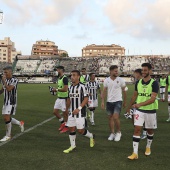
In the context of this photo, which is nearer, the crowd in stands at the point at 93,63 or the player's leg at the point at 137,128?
the player's leg at the point at 137,128

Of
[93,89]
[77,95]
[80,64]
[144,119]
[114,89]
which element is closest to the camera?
[144,119]

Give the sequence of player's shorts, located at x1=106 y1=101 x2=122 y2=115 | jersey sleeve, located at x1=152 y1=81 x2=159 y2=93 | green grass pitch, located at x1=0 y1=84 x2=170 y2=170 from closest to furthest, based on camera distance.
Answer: green grass pitch, located at x1=0 y1=84 x2=170 y2=170
jersey sleeve, located at x1=152 y1=81 x2=159 y2=93
player's shorts, located at x1=106 y1=101 x2=122 y2=115

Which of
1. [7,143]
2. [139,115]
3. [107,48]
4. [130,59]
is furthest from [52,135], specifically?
[107,48]

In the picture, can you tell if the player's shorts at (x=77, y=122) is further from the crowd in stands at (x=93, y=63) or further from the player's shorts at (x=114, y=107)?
the crowd in stands at (x=93, y=63)

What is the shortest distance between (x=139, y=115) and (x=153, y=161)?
1009 mm

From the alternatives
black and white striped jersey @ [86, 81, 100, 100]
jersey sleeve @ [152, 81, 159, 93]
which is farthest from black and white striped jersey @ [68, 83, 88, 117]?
black and white striped jersey @ [86, 81, 100, 100]

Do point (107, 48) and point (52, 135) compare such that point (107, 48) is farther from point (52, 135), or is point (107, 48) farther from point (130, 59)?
point (52, 135)

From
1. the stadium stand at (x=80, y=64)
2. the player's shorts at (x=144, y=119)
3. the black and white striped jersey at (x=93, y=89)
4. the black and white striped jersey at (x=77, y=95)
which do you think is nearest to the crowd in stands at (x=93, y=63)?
the stadium stand at (x=80, y=64)

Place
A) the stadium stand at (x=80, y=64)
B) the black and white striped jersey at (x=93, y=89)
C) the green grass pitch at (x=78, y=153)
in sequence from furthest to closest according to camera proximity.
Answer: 1. the stadium stand at (x=80, y=64)
2. the black and white striped jersey at (x=93, y=89)
3. the green grass pitch at (x=78, y=153)

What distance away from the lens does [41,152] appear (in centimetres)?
661

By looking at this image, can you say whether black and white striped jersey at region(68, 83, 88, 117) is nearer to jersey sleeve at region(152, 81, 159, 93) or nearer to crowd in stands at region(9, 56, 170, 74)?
jersey sleeve at region(152, 81, 159, 93)

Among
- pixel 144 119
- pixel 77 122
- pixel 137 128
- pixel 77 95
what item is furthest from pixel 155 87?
pixel 77 122

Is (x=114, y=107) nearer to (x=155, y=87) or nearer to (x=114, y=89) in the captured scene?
(x=114, y=89)

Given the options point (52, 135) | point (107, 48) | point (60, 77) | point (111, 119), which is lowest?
point (52, 135)
